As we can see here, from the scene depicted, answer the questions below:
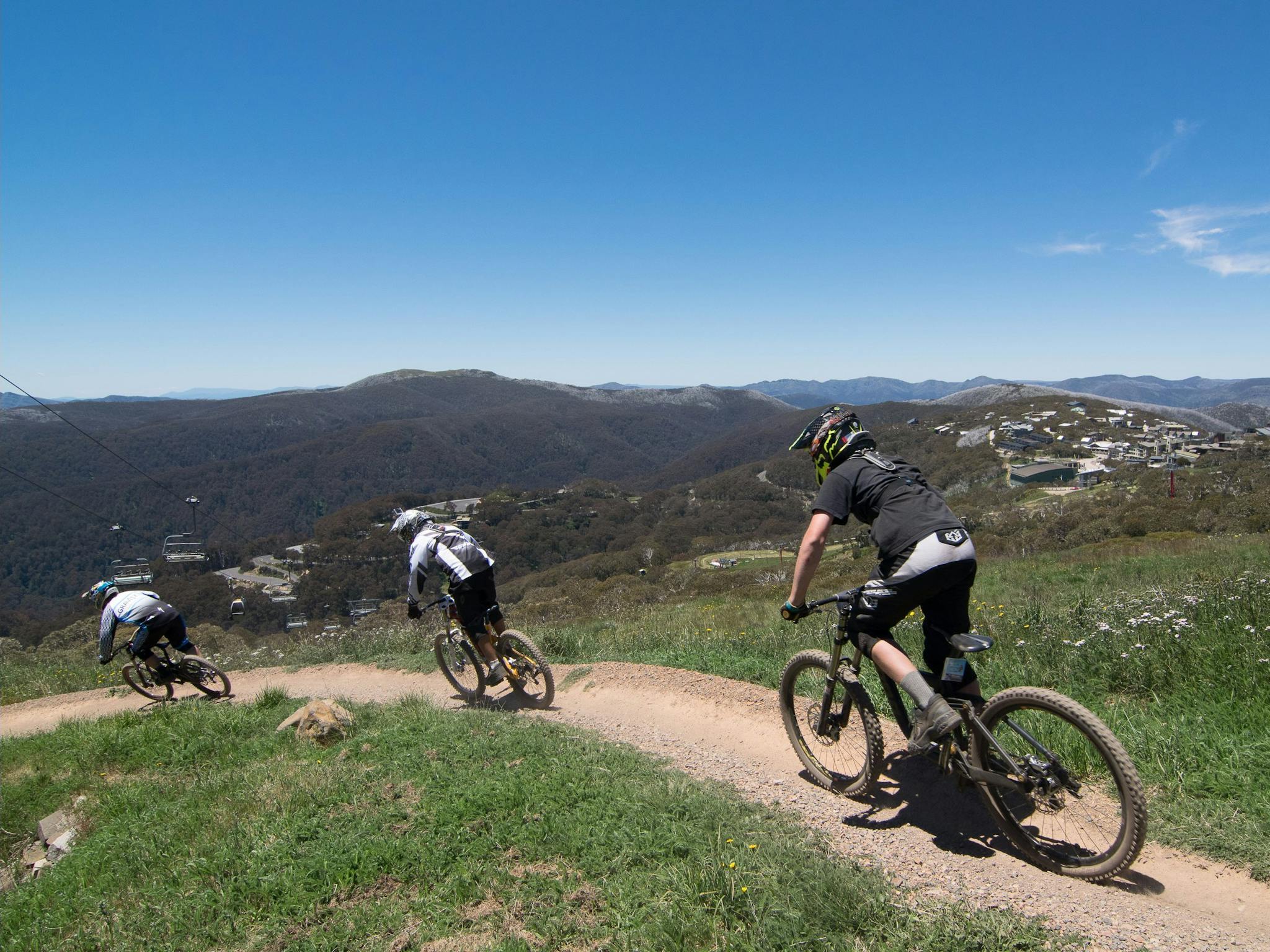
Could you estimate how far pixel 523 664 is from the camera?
7.91 meters

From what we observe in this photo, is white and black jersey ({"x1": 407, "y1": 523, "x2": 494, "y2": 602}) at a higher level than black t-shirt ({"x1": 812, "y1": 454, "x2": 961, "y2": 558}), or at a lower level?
lower

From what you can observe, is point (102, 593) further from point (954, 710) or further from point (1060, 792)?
point (1060, 792)

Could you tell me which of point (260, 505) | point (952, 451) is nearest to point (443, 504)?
point (952, 451)

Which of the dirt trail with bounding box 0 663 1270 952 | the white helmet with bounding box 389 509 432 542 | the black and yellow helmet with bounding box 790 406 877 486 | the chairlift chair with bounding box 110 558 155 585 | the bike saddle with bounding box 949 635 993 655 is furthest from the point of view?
the chairlift chair with bounding box 110 558 155 585

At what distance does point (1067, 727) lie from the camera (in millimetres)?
4121

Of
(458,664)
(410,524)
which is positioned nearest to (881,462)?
(410,524)

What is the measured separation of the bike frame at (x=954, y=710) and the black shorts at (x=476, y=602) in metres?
4.05

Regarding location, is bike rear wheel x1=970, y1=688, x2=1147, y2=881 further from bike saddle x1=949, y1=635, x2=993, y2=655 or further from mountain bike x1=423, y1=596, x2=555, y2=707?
mountain bike x1=423, y1=596, x2=555, y2=707

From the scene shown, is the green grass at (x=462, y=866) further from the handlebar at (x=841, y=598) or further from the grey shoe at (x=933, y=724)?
the handlebar at (x=841, y=598)

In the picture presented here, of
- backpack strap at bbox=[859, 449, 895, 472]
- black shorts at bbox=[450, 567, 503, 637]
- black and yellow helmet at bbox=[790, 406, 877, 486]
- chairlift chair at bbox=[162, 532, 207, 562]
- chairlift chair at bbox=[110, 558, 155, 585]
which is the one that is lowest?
chairlift chair at bbox=[162, 532, 207, 562]

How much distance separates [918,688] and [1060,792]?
85cm

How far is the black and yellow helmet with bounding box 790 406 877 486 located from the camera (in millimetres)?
4512

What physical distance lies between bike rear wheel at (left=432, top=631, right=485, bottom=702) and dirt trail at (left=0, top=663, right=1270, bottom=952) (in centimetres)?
22

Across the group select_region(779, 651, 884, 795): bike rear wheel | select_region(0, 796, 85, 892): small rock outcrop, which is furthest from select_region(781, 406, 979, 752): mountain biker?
select_region(0, 796, 85, 892): small rock outcrop
